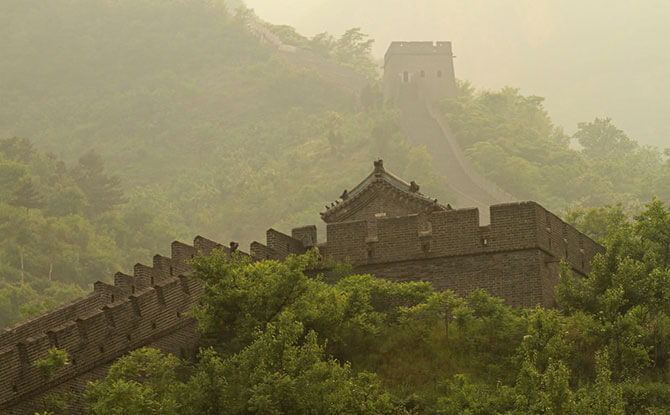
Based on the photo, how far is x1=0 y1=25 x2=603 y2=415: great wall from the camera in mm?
28688

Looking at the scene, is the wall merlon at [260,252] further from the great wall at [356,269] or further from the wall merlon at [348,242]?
the wall merlon at [348,242]

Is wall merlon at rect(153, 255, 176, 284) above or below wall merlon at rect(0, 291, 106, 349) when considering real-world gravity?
above

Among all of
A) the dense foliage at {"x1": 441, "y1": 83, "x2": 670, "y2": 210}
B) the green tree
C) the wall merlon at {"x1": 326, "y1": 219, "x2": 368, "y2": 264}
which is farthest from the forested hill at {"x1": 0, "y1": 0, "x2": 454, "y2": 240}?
the wall merlon at {"x1": 326, "y1": 219, "x2": 368, "y2": 264}

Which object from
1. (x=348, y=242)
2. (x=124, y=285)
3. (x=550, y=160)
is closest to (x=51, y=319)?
(x=124, y=285)

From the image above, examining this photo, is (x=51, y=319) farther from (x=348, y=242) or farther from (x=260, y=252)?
(x=348, y=242)

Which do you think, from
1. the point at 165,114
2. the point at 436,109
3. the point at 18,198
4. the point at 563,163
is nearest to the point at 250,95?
the point at 165,114

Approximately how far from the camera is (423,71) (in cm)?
13538

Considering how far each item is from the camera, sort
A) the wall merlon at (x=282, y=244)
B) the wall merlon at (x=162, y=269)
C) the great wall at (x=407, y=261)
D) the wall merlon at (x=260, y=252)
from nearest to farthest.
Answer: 1. the great wall at (x=407, y=261)
2. the wall merlon at (x=260, y=252)
3. the wall merlon at (x=162, y=269)
4. the wall merlon at (x=282, y=244)

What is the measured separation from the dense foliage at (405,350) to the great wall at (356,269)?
1197 mm

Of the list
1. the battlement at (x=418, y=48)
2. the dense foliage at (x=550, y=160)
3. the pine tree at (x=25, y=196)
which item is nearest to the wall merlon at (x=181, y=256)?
the pine tree at (x=25, y=196)

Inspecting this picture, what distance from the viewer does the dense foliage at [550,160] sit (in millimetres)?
116250

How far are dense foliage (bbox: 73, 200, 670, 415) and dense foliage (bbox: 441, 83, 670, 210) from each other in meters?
73.0

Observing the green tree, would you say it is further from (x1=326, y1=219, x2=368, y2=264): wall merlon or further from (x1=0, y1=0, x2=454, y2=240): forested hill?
(x1=326, y1=219, x2=368, y2=264): wall merlon

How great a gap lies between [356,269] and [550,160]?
9330 centimetres
